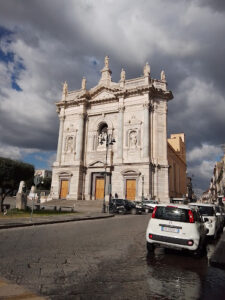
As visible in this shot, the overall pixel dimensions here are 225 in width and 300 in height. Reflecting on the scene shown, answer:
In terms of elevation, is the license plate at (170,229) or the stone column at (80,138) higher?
the stone column at (80,138)

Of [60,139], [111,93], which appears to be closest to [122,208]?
[60,139]

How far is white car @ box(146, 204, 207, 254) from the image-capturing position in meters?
6.55

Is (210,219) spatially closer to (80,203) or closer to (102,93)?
(80,203)

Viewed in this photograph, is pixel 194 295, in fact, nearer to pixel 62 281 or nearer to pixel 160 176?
pixel 62 281

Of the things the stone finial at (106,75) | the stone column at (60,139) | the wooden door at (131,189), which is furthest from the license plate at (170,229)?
the stone finial at (106,75)

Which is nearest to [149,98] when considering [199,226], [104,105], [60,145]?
[104,105]

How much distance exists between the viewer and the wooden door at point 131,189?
32.2m

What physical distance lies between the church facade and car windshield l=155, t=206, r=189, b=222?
74.4ft

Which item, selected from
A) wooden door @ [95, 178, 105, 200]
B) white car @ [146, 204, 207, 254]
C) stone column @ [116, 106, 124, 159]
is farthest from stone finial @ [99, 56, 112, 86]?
white car @ [146, 204, 207, 254]

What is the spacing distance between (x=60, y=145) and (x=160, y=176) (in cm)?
1738

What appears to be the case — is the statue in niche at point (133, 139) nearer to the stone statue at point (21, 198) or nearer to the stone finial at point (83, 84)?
the stone finial at point (83, 84)

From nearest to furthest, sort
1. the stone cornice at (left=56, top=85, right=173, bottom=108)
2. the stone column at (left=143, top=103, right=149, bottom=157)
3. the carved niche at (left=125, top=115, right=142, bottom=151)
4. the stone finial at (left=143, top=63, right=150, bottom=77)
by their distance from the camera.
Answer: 1. the stone column at (left=143, top=103, right=149, bottom=157)
2. the carved niche at (left=125, top=115, right=142, bottom=151)
3. the stone cornice at (left=56, top=85, right=173, bottom=108)
4. the stone finial at (left=143, top=63, right=150, bottom=77)

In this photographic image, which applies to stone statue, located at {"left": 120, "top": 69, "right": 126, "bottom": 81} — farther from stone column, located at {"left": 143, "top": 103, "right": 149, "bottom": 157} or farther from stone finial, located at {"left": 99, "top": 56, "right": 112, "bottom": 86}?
stone column, located at {"left": 143, "top": 103, "right": 149, "bottom": 157}

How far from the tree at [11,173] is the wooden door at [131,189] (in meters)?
14.7
